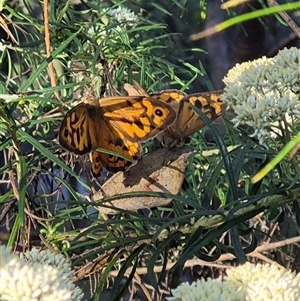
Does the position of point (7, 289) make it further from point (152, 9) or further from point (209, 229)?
point (152, 9)

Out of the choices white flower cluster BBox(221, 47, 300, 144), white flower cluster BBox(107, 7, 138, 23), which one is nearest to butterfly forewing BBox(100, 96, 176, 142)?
white flower cluster BBox(221, 47, 300, 144)

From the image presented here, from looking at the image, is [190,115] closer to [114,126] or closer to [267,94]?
[114,126]

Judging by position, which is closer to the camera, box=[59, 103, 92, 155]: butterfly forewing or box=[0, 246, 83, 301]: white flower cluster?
box=[0, 246, 83, 301]: white flower cluster

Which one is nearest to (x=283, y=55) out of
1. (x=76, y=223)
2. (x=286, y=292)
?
(x=286, y=292)

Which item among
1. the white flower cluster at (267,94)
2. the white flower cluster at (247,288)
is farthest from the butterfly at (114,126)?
the white flower cluster at (247,288)

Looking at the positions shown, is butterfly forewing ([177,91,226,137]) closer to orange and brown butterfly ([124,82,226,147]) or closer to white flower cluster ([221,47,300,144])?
orange and brown butterfly ([124,82,226,147])

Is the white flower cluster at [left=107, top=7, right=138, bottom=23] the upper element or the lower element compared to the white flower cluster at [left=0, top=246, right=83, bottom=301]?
upper

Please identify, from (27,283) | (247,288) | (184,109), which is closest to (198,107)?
(184,109)
